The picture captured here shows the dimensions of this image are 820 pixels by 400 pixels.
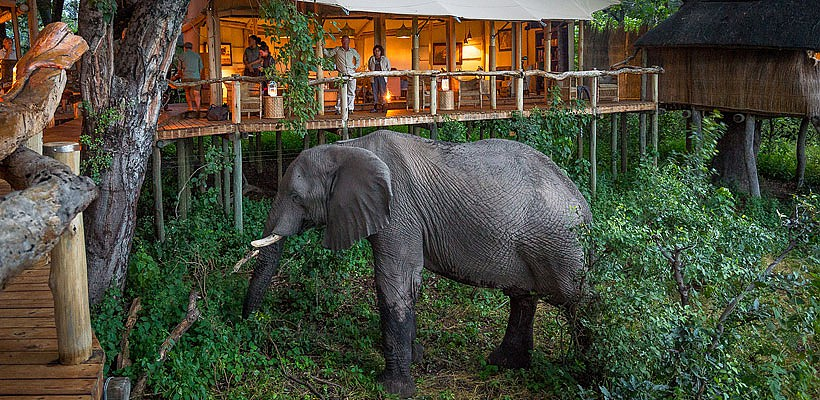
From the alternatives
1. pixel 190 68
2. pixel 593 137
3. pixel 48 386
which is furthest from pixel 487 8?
pixel 48 386

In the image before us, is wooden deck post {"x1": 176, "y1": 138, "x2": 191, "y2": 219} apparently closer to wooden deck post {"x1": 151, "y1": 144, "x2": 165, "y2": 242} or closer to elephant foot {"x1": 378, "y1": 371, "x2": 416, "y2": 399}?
wooden deck post {"x1": 151, "y1": 144, "x2": 165, "y2": 242}

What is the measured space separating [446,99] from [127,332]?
7294mm

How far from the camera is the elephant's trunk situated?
24.8 ft

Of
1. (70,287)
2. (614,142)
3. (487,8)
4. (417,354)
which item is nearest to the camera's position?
(70,287)

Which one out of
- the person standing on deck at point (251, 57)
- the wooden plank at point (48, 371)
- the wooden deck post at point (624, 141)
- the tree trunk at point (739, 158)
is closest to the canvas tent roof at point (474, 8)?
the person standing on deck at point (251, 57)

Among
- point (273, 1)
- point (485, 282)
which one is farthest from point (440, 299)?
point (273, 1)

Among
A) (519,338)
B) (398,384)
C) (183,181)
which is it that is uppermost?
(183,181)

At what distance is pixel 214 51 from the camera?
12148 millimetres

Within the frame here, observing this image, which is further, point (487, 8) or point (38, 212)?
point (487, 8)

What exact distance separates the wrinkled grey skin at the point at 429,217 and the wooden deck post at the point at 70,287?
9.02 ft

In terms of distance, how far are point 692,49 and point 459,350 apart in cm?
855

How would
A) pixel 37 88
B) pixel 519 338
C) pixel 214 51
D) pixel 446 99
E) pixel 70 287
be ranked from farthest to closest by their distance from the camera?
pixel 446 99
pixel 214 51
pixel 519 338
pixel 70 287
pixel 37 88

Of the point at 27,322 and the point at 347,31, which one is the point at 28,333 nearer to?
the point at 27,322

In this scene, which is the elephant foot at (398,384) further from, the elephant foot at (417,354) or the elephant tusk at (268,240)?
the elephant tusk at (268,240)
